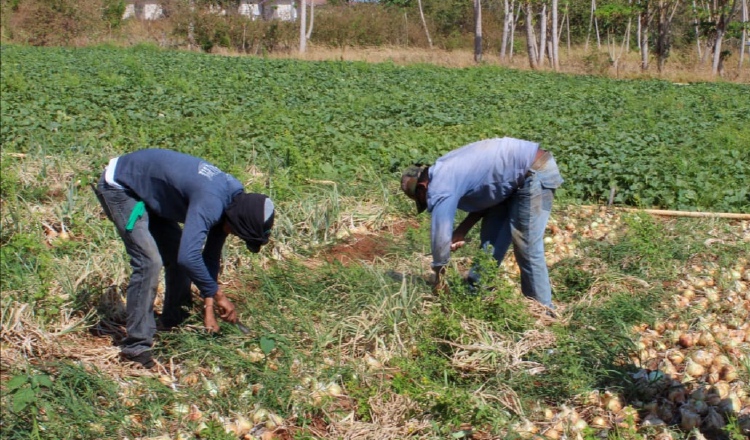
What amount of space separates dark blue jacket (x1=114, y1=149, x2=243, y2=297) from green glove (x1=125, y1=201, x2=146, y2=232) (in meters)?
0.04

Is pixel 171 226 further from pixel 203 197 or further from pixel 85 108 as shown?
pixel 85 108

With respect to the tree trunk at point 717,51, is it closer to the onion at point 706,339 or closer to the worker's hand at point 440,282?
the onion at point 706,339

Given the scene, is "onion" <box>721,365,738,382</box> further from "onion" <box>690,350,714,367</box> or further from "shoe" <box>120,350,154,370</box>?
"shoe" <box>120,350,154,370</box>

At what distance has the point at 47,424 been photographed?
12.0 ft

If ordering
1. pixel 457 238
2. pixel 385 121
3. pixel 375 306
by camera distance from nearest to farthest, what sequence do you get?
pixel 375 306
pixel 457 238
pixel 385 121

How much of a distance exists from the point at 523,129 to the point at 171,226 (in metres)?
6.44

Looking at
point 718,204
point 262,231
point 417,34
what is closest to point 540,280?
point 262,231

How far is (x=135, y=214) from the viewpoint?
415 centimetres

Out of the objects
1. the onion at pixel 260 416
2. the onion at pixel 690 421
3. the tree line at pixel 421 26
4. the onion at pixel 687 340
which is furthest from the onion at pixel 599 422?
the tree line at pixel 421 26

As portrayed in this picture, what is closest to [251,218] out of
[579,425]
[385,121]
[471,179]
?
[471,179]

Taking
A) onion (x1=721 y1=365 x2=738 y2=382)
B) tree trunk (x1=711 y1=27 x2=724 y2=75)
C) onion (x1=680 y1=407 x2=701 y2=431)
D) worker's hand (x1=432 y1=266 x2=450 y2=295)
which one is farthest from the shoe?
tree trunk (x1=711 y1=27 x2=724 y2=75)

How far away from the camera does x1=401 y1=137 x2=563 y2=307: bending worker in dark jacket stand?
4094 mm

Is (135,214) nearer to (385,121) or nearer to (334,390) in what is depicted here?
(334,390)

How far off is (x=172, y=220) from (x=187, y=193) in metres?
0.44
